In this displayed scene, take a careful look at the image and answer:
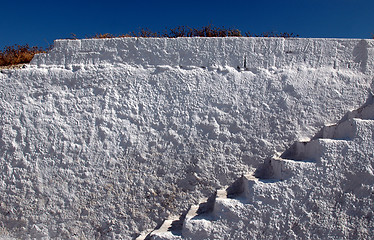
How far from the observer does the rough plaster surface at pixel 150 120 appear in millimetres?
3262

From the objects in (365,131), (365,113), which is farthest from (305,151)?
(365,113)

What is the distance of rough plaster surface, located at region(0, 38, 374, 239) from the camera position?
3.26 m

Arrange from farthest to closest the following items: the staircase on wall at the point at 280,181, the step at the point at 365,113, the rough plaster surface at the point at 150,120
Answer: the rough plaster surface at the point at 150,120 → the step at the point at 365,113 → the staircase on wall at the point at 280,181

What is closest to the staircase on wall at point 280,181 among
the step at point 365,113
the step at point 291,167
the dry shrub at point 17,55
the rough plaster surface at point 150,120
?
the step at point 291,167

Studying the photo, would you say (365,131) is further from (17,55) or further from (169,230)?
(17,55)

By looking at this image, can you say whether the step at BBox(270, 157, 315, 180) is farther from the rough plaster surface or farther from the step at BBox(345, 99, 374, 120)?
the step at BBox(345, 99, 374, 120)

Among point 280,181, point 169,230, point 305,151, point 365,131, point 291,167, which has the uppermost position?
point 365,131

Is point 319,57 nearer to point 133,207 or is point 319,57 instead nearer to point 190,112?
point 190,112

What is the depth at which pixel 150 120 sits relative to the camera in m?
3.33

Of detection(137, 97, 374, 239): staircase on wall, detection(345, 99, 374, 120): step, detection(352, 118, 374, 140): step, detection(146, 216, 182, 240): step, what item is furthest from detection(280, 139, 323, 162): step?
detection(146, 216, 182, 240): step

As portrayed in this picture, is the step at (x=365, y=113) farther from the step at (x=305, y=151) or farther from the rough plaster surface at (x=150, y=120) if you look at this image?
the step at (x=305, y=151)

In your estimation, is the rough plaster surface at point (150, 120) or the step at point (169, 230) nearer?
the step at point (169, 230)

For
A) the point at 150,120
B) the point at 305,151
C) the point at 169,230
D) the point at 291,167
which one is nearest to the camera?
the point at 291,167

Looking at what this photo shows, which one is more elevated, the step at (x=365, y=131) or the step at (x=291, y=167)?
the step at (x=365, y=131)
